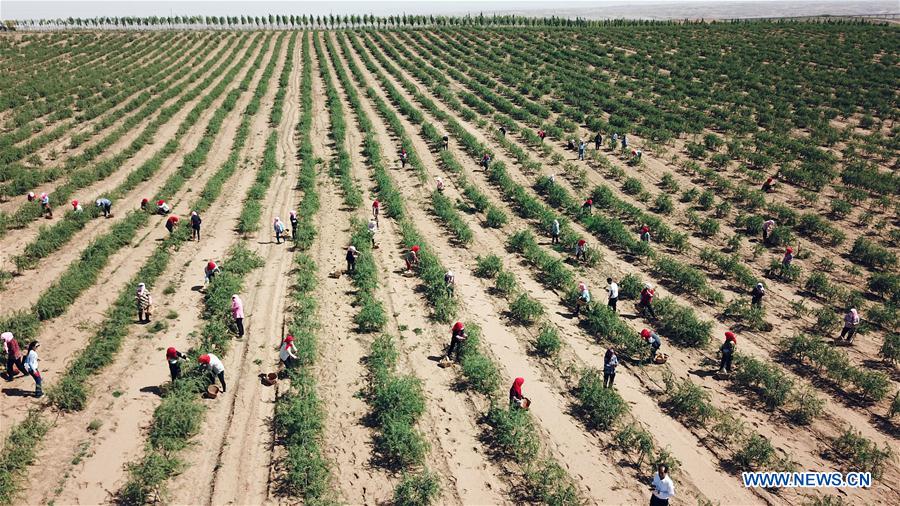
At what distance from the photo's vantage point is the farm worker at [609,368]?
46.0ft

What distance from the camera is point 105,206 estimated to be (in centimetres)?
2472

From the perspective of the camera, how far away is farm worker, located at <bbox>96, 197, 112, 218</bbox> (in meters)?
24.5

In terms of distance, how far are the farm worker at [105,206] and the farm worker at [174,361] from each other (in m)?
14.7

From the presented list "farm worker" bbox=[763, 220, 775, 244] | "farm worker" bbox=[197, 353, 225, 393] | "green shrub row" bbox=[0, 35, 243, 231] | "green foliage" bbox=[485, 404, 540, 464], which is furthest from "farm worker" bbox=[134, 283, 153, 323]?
"farm worker" bbox=[763, 220, 775, 244]

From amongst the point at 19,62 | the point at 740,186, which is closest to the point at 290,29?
the point at 19,62

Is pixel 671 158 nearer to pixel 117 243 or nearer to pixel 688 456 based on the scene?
pixel 688 456

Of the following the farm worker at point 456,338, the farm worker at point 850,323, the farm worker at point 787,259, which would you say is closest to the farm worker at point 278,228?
the farm worker at point 456,338

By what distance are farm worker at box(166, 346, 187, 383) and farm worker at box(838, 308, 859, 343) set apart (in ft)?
65.3

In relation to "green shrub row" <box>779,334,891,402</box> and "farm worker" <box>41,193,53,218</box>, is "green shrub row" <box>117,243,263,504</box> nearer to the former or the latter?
"farm worker" <box>41,193,53,218</box>

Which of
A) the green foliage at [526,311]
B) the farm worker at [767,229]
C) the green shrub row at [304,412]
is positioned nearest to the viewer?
the green shrub row at [304,412]

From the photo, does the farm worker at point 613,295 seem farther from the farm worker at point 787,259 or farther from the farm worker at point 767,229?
the farm worker at point 767,229

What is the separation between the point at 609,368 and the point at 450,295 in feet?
A: 21.8

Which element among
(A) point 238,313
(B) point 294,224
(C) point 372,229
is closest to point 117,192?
(B) point 294,224

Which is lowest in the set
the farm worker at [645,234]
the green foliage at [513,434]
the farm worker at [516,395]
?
the green foliage at [513,434]
